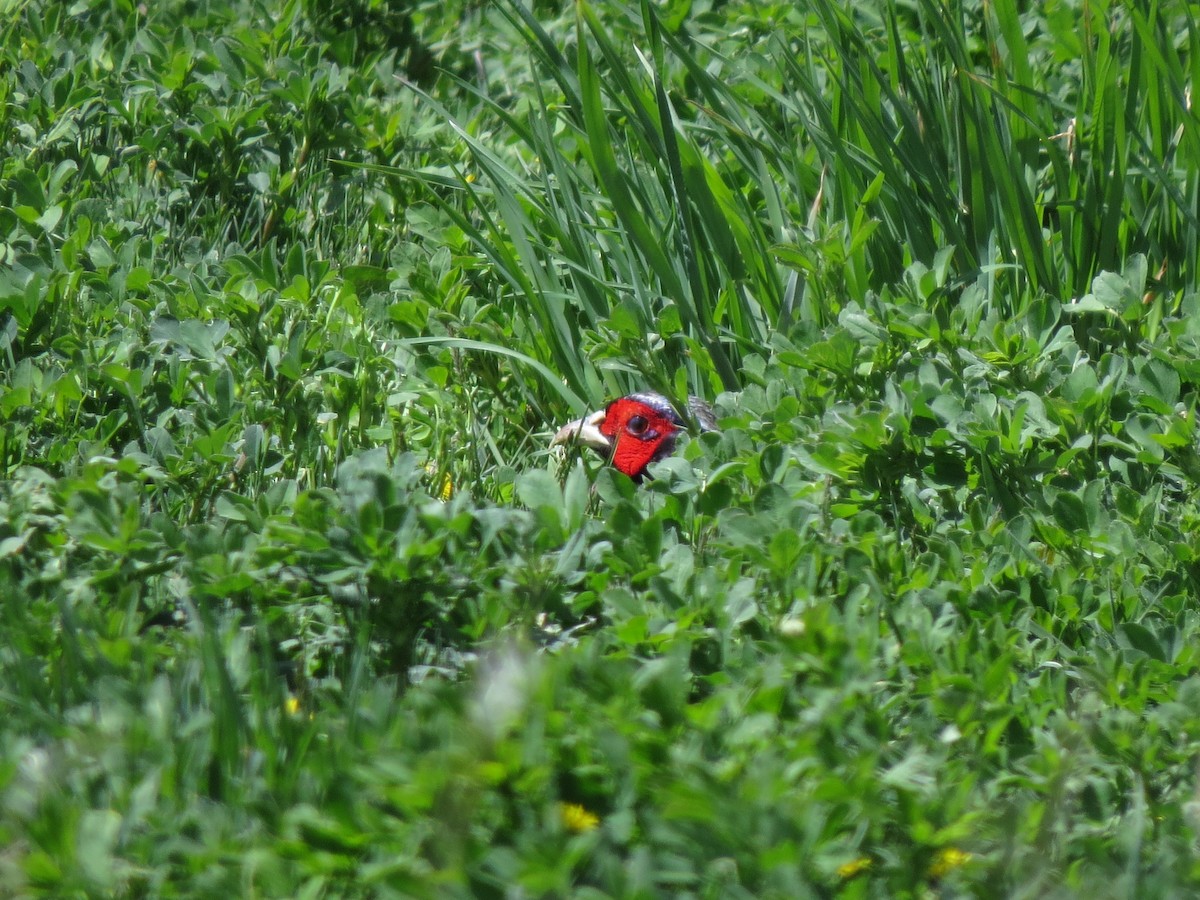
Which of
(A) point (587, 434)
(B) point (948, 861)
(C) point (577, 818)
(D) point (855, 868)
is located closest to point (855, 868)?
(D) point (855, 868)

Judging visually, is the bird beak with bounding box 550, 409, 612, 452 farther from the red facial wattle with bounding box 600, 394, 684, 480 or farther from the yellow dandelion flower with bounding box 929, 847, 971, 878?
the yellow dandelion flower with bounding box 929, 847, 971, 878

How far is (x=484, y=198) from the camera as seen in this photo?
14.5ft

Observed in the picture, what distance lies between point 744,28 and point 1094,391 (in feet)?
9.54

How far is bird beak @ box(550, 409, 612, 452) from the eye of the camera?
11.0 feet

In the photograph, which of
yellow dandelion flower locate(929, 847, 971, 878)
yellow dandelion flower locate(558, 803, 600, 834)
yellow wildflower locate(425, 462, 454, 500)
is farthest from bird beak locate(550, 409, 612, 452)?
yellow dandelion flower locate(929, 847, 971, 878)

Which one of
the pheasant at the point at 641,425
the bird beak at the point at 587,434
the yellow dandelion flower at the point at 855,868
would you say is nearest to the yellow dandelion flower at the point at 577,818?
the yellow dandelion flower at the point at 855,868

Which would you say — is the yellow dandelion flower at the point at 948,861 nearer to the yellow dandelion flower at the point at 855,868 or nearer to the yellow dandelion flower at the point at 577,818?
the yellow dandelion flower at the point at 855,868

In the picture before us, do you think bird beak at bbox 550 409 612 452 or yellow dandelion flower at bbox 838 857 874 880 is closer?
yellow dandelion flower at bbox 838 857 874 880

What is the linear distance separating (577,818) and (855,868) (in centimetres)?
38

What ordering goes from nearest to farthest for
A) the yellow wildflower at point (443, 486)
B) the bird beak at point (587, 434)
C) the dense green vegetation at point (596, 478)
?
1. the dense green vegetation at point (596, 478)
2. the yellow wildflower at point (443, 486)
3. the bird beak at point (587, 434)

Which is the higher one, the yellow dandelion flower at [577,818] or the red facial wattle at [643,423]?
the yellow dandelion flower at [577,818]

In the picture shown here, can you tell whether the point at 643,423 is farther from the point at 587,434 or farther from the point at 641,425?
the point at 587,434

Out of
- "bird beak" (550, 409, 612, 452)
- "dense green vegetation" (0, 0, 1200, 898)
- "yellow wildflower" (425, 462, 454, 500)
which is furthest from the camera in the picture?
"bird beak" (550, 409, 612, 452)

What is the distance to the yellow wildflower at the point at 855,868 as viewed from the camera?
1.75 meters
